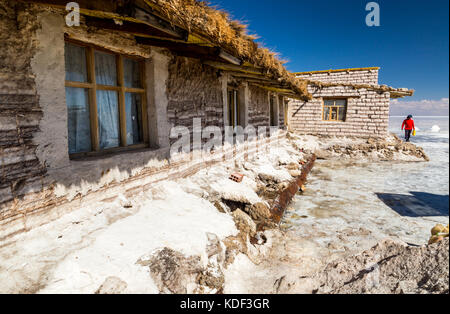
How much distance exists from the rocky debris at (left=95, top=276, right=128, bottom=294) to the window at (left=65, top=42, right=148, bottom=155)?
1722 mm

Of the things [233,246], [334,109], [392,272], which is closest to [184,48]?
→ [233,246]

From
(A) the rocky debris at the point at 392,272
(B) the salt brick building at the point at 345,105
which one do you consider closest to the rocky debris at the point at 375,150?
(B) the salt brick building at the point at 345,105

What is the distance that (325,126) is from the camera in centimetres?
1639

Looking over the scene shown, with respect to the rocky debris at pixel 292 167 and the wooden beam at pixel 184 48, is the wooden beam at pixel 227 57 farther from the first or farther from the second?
the rocky debris at pixel 292 167

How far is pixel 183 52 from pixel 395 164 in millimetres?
11596

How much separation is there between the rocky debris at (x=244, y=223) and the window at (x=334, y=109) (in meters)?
14.3

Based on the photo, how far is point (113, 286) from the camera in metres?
1.99

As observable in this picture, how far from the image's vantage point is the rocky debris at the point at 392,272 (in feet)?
6.97

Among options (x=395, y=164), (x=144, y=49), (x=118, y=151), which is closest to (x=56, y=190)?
(x=118, y=151)

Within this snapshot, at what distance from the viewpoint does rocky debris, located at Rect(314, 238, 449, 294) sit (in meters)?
2.12

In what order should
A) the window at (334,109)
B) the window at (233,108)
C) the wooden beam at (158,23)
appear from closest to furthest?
the wooden beam at (158,23) < the window at (233,108) < the window at (334,109)

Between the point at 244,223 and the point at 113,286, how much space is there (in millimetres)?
2136

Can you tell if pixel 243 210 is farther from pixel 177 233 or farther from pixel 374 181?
pixel 374 181

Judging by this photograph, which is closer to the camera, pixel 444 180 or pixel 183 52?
pixel 183 52
